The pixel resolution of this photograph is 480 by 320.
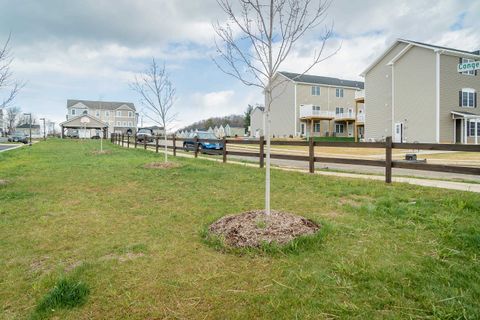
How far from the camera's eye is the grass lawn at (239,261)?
108 inches

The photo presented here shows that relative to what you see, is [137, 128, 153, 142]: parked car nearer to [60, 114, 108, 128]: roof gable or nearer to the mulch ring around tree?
the mulch ring around tree

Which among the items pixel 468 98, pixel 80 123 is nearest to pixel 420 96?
pixel 468 98

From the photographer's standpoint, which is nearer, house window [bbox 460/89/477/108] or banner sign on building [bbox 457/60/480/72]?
banner sign on building [bbox 457/60/480/72]

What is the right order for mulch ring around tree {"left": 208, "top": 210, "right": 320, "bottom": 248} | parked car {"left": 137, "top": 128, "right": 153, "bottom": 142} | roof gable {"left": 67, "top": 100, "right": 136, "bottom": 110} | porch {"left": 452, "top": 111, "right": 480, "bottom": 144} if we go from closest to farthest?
mulch ring around tree {"left": 208, "top": 210, "right": 320, "bottom": 248}, parked car {"left": 137, "top": 128, "right": 153, "bottom": 142}, porch {"left": 452, "top": 111, "right": 480, "bottom": 144}, roof gable {"left": 67, "top": 100, "right": 136, "bottom": 110}

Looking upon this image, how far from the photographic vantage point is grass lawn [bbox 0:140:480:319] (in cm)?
273

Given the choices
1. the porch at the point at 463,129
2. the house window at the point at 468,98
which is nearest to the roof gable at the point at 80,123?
the porch at the point at 463,129

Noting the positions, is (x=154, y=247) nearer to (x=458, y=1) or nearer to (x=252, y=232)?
(x=252, y=232)

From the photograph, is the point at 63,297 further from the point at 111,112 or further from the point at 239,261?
the point at 111,112

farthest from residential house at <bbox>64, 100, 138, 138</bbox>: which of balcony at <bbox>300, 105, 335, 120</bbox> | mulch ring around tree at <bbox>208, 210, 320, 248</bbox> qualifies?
mulch ring around tree at <bbox>208, 210, 320, 248</bbox>

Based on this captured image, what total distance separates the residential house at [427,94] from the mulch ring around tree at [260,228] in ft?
90.8

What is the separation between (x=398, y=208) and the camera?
212 inches

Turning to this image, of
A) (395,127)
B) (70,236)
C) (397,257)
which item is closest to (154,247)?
(70,236)

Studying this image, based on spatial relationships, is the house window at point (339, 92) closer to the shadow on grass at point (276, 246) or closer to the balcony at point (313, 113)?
the balcony at point (313, 113)

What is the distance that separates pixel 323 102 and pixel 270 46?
143ft
